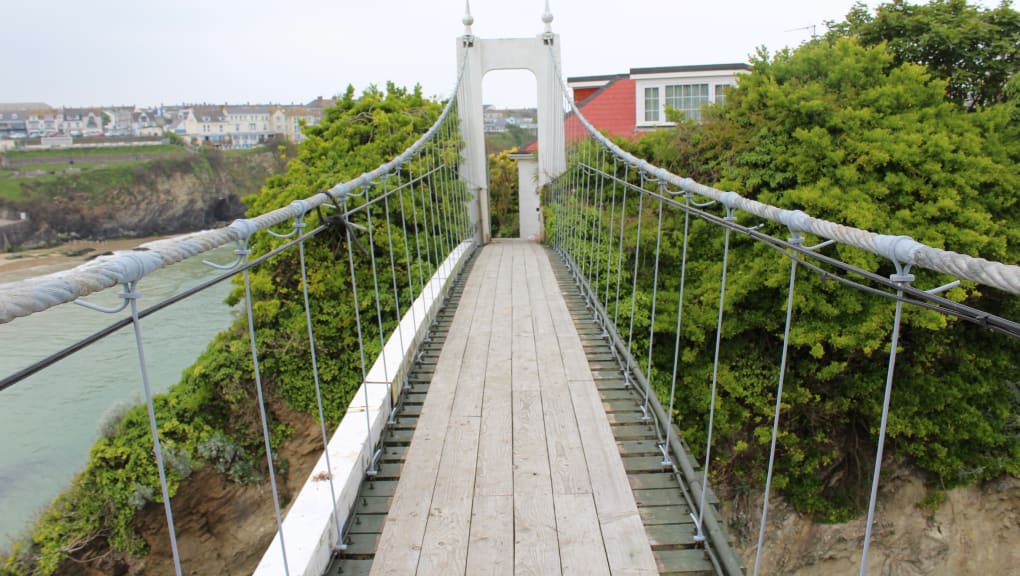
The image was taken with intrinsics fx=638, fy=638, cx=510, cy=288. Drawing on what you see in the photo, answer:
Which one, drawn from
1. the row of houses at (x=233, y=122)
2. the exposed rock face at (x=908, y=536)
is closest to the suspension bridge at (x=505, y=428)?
the exposed rock face at (x=908, y=536)

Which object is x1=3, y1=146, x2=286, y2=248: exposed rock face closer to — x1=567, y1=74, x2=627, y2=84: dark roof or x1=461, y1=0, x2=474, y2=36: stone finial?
x1=567, y1=74, x2=627, y2=84: dark roof

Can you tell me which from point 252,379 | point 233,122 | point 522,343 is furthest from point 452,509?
point 233,122

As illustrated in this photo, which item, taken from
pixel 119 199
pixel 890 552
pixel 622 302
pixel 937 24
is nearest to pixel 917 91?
pixel 937 24

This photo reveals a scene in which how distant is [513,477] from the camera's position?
7.17 feet

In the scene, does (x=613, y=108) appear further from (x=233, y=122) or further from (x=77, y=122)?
(x=77, y=122)

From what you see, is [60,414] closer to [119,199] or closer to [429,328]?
[429,328]

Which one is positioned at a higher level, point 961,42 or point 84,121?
point 84,121

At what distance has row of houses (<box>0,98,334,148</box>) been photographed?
7156cm

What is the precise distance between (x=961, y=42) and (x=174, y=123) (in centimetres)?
8529

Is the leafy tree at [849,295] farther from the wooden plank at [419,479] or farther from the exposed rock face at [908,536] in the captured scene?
the wooden plank at [419,479]

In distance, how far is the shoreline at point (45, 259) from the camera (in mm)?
24781

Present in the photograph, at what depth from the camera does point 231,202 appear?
129 feet

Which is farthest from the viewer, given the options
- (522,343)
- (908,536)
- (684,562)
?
(908,536)

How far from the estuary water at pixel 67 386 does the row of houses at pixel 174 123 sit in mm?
50487
